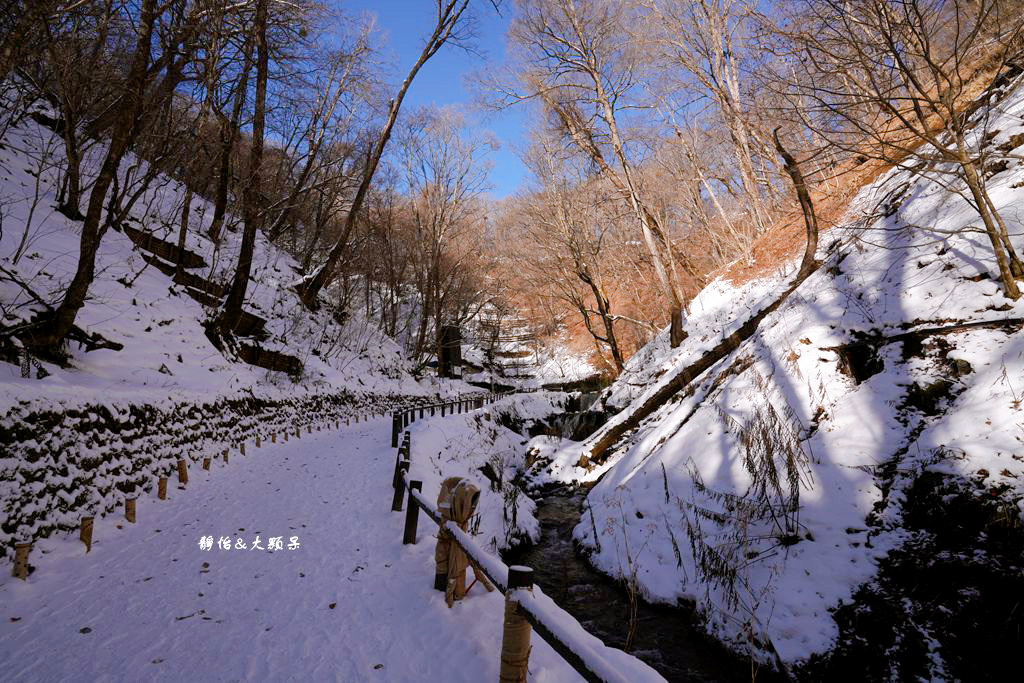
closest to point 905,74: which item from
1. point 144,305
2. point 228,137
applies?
point 144,305

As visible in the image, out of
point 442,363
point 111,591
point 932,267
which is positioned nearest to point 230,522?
point 111,591

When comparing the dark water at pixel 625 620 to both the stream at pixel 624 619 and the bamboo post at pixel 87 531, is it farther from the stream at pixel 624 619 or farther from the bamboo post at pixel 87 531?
the bamboo post at pixel 87 531

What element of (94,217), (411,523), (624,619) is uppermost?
(94,217)

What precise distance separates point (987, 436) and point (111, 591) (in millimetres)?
7787

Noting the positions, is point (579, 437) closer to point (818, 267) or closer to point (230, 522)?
point (818, 267)

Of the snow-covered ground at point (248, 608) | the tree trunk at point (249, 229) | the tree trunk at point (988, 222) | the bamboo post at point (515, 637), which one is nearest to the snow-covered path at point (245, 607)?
the snow-covered ground at point (248, 608)

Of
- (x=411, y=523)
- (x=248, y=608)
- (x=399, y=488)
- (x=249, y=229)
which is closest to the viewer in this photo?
(x=248, y=608)

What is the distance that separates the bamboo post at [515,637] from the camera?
2395 millimetres

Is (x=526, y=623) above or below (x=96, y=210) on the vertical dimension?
below

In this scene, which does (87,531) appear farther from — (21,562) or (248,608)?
(248,608)

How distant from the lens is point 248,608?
12.3ft

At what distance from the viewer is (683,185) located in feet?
69.7

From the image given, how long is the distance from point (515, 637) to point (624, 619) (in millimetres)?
3071

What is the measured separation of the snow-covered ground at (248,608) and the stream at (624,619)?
5.57ft
